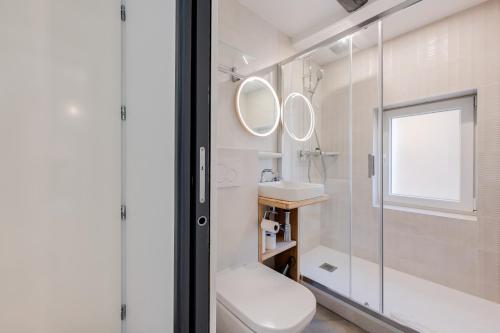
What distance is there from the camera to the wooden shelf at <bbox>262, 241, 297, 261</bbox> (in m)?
1.52

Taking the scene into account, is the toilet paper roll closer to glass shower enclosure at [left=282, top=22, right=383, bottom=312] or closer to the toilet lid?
the toilet lid

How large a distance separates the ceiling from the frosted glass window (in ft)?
4.13

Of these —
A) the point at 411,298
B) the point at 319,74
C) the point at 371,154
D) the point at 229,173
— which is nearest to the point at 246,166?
the point at 229,173

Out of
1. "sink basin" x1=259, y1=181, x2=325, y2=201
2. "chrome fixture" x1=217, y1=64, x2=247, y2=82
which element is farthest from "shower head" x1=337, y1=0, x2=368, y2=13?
"sink basin" x1=259, y1=181, x2=325, y2=201

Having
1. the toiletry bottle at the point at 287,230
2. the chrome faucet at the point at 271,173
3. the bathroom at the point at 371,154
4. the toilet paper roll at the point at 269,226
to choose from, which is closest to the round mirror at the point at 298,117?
the bathroom at the point at 371,154

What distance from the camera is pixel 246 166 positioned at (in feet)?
4.78

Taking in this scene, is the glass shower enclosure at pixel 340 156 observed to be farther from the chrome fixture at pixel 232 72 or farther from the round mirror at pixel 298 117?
the chrome fixture at pixel 232 72

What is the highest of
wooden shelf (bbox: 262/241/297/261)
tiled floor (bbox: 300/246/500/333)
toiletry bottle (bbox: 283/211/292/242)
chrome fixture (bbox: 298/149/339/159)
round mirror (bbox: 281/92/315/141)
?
round mirror (bbox: 281/92/315/141)
